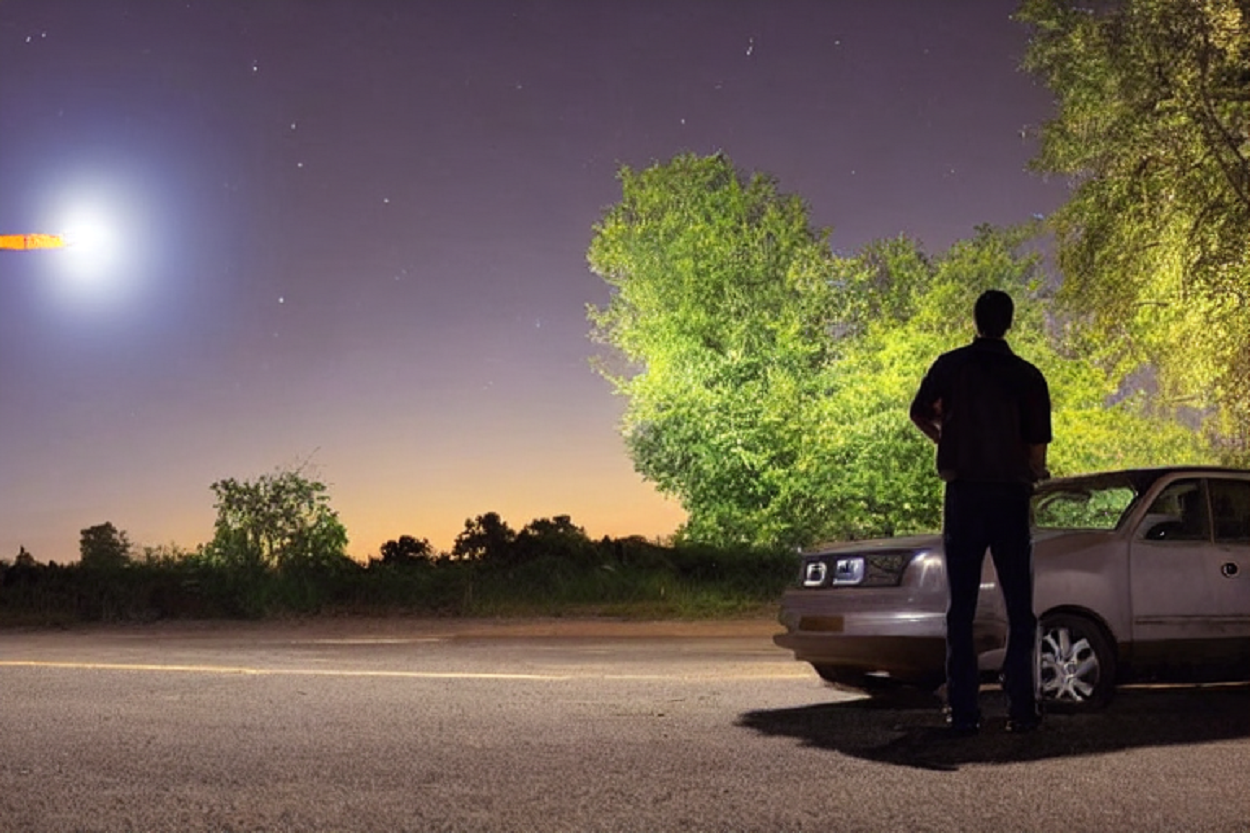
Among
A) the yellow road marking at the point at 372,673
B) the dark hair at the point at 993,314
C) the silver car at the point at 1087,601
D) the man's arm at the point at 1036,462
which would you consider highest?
the dark hair at the point at 993,314

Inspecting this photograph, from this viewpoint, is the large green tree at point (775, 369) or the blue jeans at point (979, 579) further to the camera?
the large green tree at point (775, 369)

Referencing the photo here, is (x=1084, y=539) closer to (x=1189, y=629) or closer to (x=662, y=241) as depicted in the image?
(x=1189, y=629)

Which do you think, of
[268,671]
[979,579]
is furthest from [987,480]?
[268,671]

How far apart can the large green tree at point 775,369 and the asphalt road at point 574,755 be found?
77.4 feet

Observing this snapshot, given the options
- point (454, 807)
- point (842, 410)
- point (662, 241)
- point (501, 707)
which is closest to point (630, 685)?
point (501, 707)

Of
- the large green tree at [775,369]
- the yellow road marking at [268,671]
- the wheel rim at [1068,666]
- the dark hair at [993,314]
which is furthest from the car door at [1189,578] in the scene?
the large green tree at [775,369]

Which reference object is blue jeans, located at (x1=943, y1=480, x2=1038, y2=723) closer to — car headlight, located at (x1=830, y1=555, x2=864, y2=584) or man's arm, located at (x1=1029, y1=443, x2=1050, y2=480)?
man's arm, located at (x1=1029, y1=443, x2=1050, y2=480)

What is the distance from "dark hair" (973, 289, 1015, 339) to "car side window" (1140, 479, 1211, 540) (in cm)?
213

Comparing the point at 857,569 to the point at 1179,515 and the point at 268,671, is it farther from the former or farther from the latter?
the point at 268,671

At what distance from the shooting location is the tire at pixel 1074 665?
838cm

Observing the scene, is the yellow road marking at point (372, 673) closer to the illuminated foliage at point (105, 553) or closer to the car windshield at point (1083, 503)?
the car windshield at point (1083, 503)

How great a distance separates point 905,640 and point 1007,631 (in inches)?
22.0

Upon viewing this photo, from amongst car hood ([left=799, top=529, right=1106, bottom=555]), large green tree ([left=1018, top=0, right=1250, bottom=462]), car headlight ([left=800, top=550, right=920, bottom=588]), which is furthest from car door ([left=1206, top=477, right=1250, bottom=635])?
large green tree ([left=1018, top=0, right=1250, bottom=462])

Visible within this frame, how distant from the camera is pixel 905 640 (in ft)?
27.0
